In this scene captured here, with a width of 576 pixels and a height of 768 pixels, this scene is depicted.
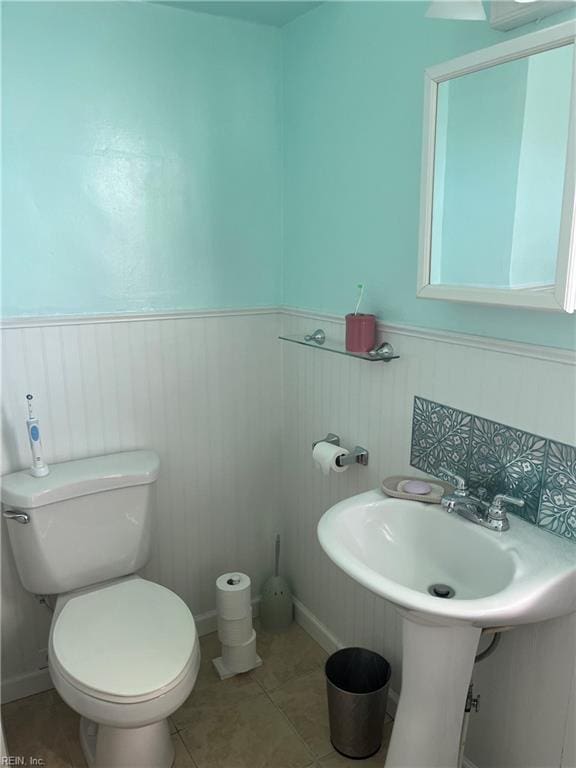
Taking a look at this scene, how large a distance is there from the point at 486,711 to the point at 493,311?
106 centimetres

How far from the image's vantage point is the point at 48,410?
73.7 inches

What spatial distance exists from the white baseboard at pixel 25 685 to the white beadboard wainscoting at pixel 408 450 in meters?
0.99

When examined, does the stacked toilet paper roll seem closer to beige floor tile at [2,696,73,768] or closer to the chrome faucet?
beige floor tile at [2,696,73,768]

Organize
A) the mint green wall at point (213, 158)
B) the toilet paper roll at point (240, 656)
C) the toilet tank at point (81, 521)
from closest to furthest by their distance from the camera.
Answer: the mint green wall at point (213, 158) → the toilet tank at point (81, 521) → the toilet paper roll at point (240, 656)

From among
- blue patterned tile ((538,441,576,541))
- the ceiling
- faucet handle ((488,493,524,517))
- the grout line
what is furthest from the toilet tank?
the ceiling

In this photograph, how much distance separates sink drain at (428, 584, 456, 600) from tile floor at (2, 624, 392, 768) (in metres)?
0.71

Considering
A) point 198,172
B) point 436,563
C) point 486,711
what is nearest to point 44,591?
point 436,563

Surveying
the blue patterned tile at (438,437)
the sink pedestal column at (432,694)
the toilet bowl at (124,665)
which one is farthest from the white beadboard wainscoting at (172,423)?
the sink pedestal column at (432,694)

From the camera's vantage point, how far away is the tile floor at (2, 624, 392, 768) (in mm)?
1770

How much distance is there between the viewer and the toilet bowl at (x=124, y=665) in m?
1.45

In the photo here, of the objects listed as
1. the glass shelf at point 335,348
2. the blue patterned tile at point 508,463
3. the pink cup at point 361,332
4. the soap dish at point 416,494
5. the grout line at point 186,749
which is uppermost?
the pink cup at point 361,332

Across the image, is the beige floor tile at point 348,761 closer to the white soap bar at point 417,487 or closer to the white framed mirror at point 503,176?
the white soap bar at point 417,487

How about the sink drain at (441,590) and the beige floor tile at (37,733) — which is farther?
the beige floor tile at (37,733)

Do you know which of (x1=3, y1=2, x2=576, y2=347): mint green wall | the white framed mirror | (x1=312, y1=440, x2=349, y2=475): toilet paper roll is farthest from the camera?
(x1=312, y1=440, x2=349, y2=475): toilet paper roll
